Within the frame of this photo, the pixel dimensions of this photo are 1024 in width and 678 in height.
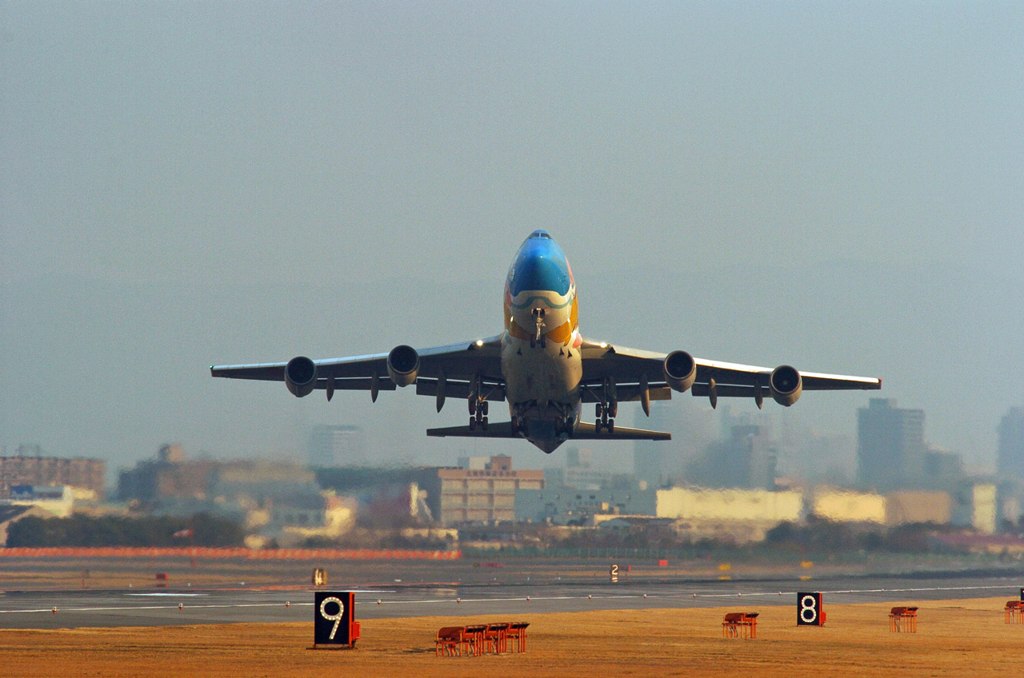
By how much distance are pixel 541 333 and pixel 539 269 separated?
6.13 feet

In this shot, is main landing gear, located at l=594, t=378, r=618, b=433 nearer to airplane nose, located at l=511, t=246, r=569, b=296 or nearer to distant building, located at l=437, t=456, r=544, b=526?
airplane nose, located at l=511, t=246, r=569, b=296

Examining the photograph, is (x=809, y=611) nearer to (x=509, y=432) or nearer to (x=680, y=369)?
(x=680, y=369)

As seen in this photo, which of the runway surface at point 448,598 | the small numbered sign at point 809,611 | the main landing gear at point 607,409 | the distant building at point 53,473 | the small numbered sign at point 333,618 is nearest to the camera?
the small numbered sign at point 333,618

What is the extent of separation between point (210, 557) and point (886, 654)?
2898cm

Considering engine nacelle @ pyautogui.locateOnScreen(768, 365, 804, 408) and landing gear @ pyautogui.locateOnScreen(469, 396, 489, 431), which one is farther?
landing gear @ pyautogui.locateOnScreen(469, 396, 489, 431)

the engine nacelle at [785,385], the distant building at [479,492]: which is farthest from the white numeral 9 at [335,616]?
the distant building at [479,492]

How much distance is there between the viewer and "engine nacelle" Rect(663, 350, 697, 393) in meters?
37.8

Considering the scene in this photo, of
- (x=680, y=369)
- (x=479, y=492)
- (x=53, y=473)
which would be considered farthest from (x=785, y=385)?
(x=53, y=473)

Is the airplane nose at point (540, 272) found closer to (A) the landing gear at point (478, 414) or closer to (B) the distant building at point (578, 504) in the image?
(A) the landing gear at point (478, 414)

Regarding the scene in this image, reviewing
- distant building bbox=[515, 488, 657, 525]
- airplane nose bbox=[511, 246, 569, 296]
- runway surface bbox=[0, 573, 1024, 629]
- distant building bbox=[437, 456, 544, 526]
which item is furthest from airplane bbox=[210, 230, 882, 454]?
distant building bbox=[515, 488, 657, 525]

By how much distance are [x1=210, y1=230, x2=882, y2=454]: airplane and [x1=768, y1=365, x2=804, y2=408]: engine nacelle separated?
0.10 feet

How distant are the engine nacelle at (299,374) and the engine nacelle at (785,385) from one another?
14028mm

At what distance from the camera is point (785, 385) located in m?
39.2

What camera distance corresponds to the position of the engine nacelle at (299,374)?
3850cm
